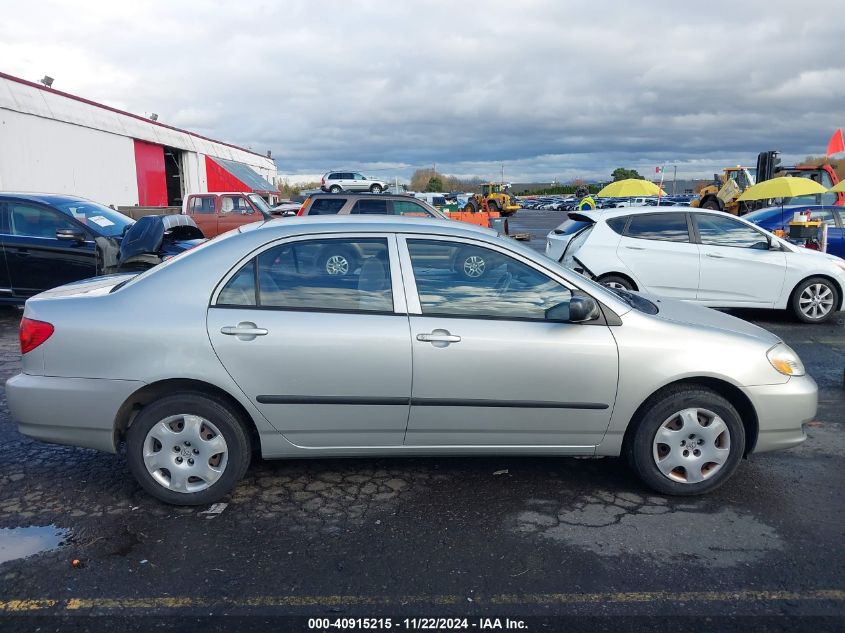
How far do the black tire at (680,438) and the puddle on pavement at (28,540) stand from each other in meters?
3.18

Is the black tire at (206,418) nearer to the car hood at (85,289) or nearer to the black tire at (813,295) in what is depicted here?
the car hood at (85,289)

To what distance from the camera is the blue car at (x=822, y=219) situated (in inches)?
473

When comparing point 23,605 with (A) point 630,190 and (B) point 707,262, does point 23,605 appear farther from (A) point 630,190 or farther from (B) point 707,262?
(A) point 630,190

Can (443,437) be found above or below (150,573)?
above

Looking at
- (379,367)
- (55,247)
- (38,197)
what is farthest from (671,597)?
(38,197)

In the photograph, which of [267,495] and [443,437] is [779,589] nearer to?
[443,437]

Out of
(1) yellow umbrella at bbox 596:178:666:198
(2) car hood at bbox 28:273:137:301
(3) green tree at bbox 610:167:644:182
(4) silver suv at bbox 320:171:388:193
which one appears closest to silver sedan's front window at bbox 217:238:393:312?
(2) car hood at bbox 28:273:137:301

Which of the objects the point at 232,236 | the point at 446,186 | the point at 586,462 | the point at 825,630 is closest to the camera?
the point at 825,630

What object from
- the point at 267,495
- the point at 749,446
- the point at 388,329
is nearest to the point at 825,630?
the point at 749,446

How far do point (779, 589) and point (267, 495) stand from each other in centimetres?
271

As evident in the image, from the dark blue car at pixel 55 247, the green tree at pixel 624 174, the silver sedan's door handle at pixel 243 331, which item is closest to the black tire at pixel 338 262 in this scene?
the silver sedan's door handle at pixel 243 331

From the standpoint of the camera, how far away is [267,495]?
12.8 feet

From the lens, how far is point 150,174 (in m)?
30.2

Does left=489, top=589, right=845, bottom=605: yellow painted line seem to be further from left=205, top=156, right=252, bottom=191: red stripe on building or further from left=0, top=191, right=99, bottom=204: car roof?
left=205, top=156, right=252, bottom=191: red stripe on building
